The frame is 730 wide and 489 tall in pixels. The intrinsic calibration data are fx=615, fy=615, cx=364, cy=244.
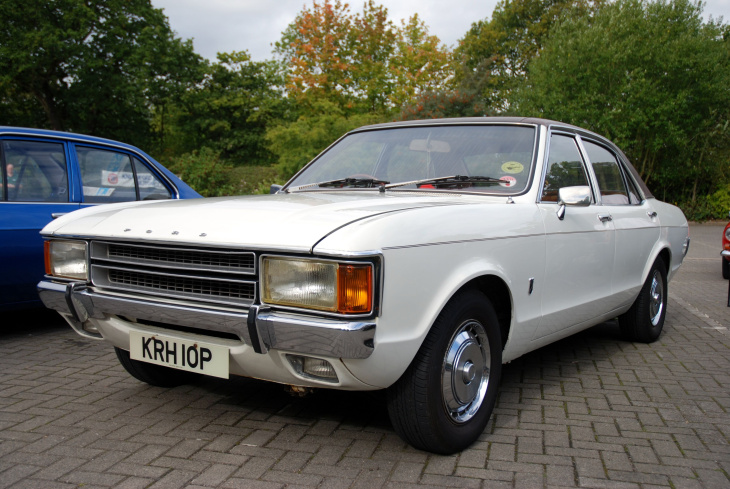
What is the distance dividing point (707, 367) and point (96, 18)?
30.5 m

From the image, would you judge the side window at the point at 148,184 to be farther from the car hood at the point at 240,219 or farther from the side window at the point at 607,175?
the side window at the point at 607,175

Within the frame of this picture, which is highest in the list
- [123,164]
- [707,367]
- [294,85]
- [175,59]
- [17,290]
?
[175,59]

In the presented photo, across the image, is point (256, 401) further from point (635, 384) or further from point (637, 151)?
point (637, 151)

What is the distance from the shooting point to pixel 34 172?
5.06 meters

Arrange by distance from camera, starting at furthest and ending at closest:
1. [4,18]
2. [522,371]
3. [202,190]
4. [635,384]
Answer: [4,18] → [202,190] → [522,371] → [635,384]

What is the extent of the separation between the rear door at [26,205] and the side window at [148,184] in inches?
29.7

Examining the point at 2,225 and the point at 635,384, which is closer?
the point at 635,384

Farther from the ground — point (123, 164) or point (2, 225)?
point (123, 164)

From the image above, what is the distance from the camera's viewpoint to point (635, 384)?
4008 mm

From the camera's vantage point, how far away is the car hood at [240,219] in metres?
2.43

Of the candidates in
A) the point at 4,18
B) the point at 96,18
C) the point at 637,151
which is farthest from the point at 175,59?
the point at 637,151

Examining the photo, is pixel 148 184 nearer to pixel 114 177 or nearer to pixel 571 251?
pixel 114 177

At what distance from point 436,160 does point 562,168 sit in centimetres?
84

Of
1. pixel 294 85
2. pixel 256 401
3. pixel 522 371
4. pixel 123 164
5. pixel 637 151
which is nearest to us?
pixel 256 401
